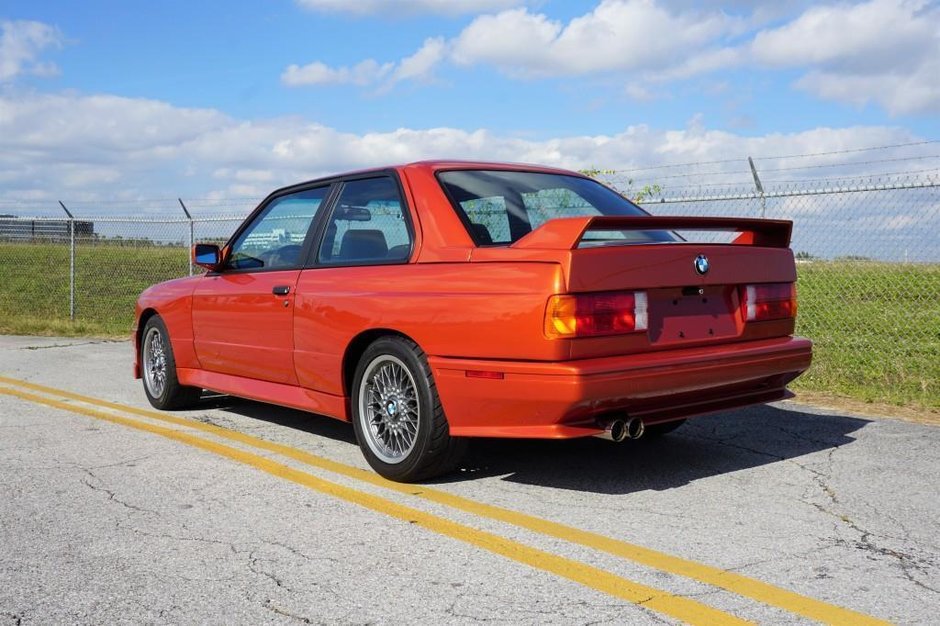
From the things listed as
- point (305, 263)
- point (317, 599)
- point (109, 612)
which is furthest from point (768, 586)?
point (305, 263)

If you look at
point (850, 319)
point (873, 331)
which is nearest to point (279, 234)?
point (873, 331)

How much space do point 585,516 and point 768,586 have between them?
3.31 feet

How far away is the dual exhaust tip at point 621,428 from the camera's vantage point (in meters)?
4.07

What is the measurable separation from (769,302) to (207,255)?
3584 mm

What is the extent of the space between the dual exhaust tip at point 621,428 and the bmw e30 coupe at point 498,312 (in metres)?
0.01

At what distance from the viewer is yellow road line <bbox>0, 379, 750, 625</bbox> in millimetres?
2895

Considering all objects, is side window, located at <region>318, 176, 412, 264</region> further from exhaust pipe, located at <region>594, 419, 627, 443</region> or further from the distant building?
the distant building

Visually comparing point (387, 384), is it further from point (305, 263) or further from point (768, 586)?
point (768, 586)

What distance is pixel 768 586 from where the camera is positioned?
3.09 metres

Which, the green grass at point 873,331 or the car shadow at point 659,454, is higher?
the green grass at point 873,331

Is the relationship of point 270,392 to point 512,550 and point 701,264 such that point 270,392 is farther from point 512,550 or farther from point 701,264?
point 701,264

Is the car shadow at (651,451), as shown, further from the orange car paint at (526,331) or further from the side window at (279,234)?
the side window at (279,234)

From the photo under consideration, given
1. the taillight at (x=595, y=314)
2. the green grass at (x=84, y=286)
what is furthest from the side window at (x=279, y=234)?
the green grass at (x=84, y=286)

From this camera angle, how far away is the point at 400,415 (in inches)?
183
